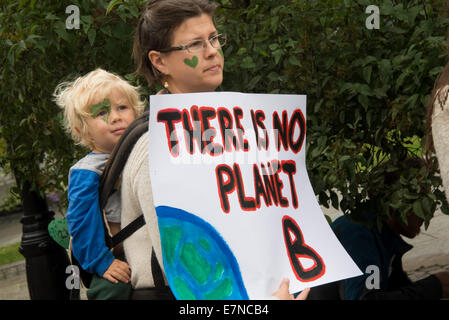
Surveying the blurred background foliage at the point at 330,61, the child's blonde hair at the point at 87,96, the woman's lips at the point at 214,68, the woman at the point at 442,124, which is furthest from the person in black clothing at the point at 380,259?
the child's blonde hair at the point at 87,96

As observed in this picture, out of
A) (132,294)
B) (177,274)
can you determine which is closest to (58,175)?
(132,294)

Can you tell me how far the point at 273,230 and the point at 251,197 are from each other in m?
0.11

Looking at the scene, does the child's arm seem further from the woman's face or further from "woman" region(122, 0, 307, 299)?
the woman's face

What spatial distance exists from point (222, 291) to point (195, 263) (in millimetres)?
110

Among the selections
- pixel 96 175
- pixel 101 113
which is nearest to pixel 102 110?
pixel 101 113

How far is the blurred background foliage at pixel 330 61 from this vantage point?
2.48 meters

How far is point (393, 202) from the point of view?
2.55m

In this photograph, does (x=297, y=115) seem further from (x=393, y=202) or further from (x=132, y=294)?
(x=393, y=202)

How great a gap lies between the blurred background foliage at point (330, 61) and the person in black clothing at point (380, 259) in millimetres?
203

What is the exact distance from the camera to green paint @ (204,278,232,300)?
5.25ft

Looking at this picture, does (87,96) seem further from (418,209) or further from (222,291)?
(418,209)

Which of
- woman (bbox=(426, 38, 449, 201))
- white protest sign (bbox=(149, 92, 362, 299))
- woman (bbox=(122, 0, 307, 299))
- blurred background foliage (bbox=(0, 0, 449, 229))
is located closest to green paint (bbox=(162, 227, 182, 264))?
white protest sign (bbox=(149, 92, 362, 299))

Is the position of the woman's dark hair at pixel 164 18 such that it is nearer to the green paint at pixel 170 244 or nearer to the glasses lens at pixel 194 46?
the glasses lens at pixel 194 46

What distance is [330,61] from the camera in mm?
2598
